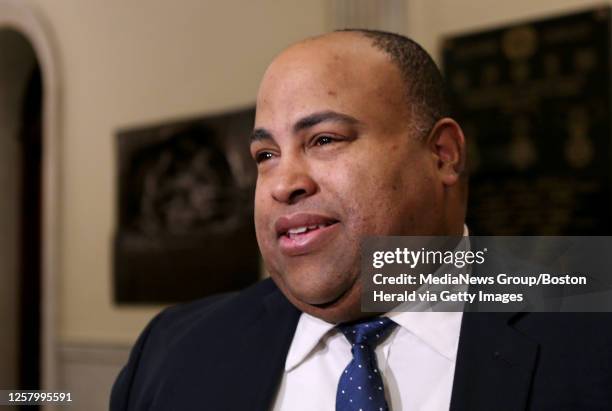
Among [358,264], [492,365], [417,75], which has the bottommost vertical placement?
[492,365]

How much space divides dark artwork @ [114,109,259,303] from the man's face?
A: 1.11 m

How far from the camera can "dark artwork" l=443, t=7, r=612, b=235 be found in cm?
167

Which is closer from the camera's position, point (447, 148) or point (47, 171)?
point (447, 148)

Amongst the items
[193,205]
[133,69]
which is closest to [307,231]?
[133,69]

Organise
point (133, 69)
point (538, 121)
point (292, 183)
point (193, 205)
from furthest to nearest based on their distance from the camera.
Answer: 1. point (193, 205)
2. point (538, 121)
3. point (133, 69)
4. point (292, 183)

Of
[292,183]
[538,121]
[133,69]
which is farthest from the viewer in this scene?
[538,121]

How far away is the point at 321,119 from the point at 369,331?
0.25 metres

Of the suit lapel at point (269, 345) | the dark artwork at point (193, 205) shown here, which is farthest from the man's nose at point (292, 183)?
the dark artwork at point (193, 205)

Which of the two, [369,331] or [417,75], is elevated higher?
[417,75]

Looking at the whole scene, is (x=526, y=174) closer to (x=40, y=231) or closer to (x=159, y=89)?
(x=159, y=89)

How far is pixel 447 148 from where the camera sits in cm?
72

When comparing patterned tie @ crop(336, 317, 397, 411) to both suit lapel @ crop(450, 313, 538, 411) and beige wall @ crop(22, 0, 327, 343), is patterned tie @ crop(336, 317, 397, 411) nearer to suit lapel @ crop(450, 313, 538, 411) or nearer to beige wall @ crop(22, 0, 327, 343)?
suit lapel @ crop(450, 313, 538, 411)

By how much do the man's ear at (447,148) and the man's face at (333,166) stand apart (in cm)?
3

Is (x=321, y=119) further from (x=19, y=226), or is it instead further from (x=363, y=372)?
(x=19, y=226)
